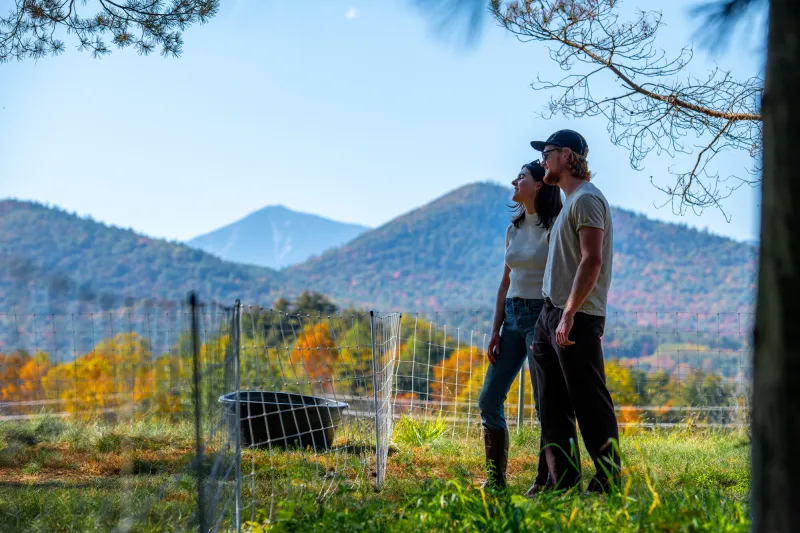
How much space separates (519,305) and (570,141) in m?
0.66

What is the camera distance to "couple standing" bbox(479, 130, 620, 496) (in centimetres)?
272

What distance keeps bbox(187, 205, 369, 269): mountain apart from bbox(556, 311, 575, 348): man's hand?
383ft

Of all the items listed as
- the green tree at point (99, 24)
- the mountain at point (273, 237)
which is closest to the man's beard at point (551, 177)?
the green tree at point (99, 24)

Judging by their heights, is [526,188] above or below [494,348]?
above

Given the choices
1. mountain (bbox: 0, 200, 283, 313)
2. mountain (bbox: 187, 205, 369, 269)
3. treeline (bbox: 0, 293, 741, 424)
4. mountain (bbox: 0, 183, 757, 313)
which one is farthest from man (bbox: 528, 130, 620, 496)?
mountain (bbox: 187, 205, 369, 269)

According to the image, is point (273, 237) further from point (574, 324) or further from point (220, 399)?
point (574, 324)

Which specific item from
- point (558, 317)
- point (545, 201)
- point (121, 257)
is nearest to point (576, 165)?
point (545, 201)

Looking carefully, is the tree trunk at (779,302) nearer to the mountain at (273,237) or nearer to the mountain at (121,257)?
the mountain at (121,257)

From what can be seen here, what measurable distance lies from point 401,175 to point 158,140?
34.8 metres

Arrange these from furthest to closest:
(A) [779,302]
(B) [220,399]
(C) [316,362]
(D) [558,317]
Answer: (C) [316,362] < (B) [220,399] < (D) [558,317] < (A) [779,302]

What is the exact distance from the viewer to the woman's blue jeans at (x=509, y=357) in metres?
3.10

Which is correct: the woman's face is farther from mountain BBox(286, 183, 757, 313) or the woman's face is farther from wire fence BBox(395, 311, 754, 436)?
mountain BBox(286, 183, 757, 313)

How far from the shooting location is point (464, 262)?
7050 cm

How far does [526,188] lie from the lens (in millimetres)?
3174
